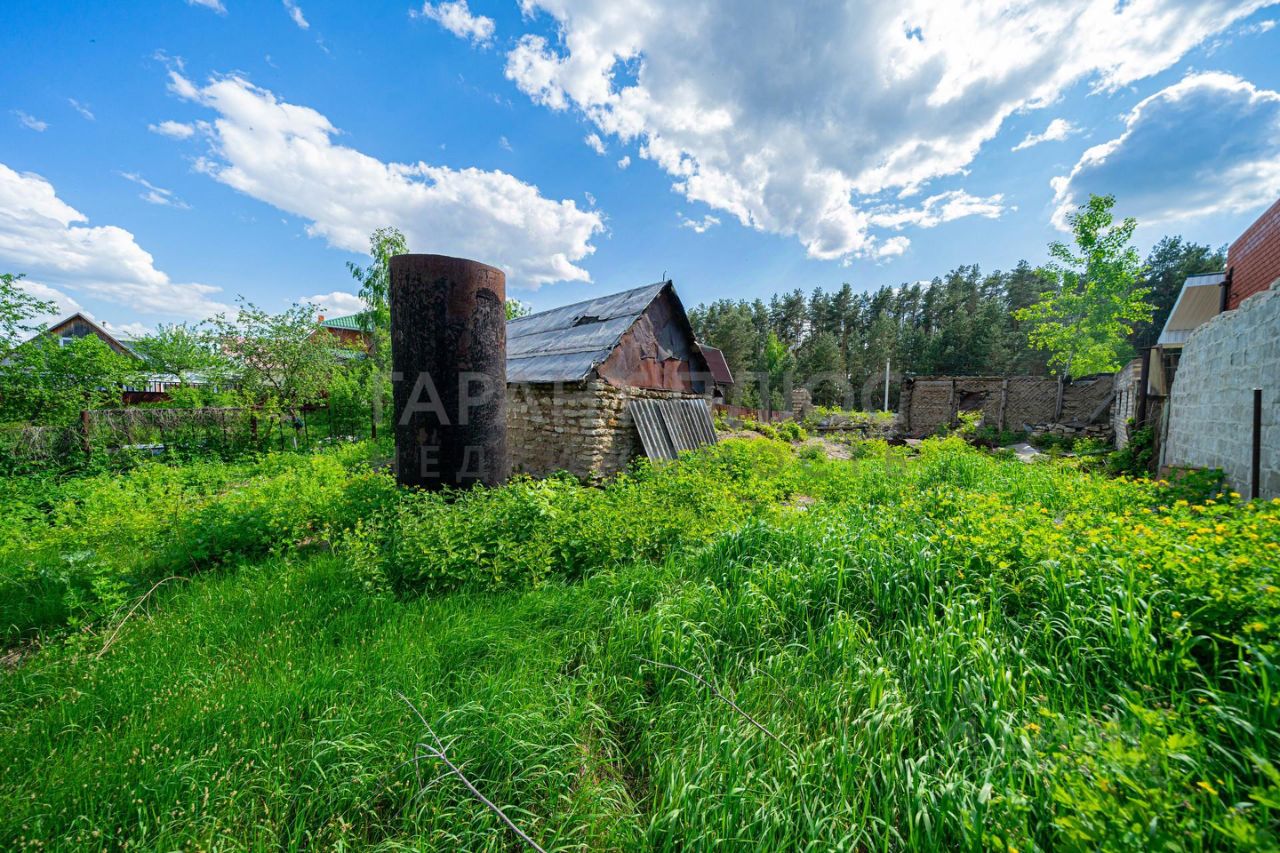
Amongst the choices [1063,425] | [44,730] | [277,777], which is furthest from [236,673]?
[1063,425]

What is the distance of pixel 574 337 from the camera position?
27.4 ft

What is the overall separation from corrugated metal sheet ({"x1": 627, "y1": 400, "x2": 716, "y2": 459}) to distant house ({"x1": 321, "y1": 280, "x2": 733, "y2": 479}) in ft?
0.07

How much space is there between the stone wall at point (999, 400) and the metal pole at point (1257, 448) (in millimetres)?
13461

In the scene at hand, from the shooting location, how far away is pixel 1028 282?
39.8 meters

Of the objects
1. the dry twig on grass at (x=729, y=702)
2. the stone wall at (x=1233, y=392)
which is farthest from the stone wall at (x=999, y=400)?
the dry twig on grass at (x=729, y=702)

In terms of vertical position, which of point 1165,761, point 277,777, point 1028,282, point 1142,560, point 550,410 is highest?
point 1028,282

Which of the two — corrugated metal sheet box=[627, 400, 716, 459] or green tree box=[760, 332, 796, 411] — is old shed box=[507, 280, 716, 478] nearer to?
corrugated metal sheet box=[627, 400, 716, 459]

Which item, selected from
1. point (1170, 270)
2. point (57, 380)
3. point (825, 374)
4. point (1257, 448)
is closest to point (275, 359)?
point (57, 380)

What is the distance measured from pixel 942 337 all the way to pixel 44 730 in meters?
46.5

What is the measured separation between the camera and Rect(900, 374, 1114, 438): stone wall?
47.9ft

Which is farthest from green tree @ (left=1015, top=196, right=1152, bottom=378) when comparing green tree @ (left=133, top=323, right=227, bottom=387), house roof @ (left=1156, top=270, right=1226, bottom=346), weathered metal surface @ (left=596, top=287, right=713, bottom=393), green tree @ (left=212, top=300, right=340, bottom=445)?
green tree @ (left=133, top=323, right=227, bottom=387)

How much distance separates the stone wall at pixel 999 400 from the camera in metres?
14.6

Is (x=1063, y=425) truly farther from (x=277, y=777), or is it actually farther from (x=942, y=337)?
(x=942, y=337)

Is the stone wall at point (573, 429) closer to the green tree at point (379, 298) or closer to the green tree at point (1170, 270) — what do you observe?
the green tree at point (379, 298)
